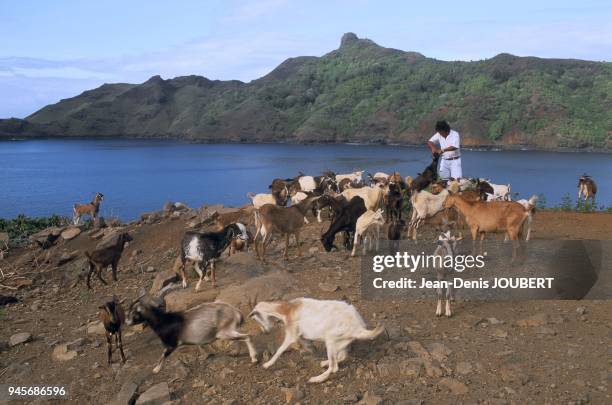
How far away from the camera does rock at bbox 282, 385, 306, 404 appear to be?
5.48m

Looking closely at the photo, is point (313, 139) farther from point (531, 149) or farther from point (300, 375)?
point (300, 375)

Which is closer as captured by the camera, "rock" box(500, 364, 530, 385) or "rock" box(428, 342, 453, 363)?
"rock" box(500, 364, 530, 385)

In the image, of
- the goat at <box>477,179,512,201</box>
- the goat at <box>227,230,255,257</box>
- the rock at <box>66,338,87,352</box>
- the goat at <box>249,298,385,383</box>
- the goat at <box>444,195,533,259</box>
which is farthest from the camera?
the goat at <box>477,179,512,201</box>

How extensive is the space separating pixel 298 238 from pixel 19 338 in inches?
206

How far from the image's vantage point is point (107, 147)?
344 feet

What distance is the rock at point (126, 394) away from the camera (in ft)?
19.2

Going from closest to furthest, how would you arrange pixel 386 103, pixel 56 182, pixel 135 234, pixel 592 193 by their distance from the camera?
pixel 135 234, pixel 592 193, pixel 56 182, pixel 386 103

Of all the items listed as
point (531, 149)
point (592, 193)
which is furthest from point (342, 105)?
point (592, 193)

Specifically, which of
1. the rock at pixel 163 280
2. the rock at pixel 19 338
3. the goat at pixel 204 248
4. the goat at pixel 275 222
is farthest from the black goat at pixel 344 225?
the rock at pixel 19 338

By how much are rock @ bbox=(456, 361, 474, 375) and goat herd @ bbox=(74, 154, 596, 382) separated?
105 cm

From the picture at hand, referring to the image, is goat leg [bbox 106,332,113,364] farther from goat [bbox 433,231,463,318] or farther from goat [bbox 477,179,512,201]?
goat [bbox 477,179,512,201]

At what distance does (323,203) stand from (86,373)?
19.5ft

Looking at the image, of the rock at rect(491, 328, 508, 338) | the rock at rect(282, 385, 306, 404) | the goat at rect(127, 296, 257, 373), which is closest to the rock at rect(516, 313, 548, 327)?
the rock at rect(491, 328, 508, 338)

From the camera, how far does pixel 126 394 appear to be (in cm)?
596
